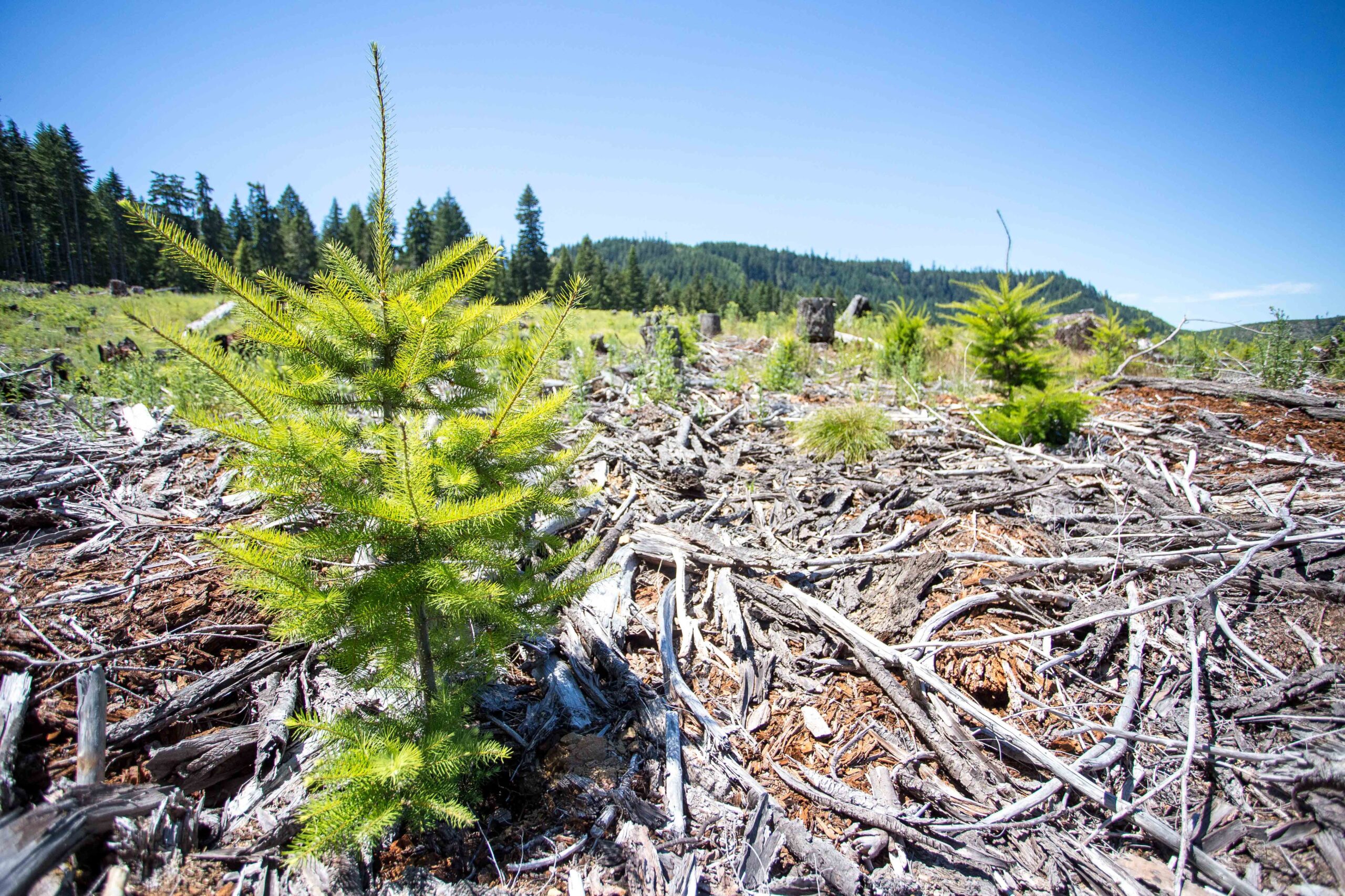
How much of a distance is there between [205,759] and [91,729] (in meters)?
0.34

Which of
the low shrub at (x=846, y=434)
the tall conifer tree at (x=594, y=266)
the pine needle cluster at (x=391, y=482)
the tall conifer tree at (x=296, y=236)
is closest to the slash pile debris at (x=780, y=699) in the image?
the pine needle cluster at (x=391, y=482)

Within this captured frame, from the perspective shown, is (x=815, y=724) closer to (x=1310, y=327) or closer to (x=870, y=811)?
(x=870, y=811)

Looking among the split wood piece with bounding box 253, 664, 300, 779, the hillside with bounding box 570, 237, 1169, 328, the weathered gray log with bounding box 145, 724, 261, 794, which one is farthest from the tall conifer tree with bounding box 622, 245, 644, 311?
the hillside with bounding box 570, 237, 1169, 328

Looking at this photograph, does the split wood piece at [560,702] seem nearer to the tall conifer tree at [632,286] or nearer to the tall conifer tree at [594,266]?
the tall conifer tree at [594,266]

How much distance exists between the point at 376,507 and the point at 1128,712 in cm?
306

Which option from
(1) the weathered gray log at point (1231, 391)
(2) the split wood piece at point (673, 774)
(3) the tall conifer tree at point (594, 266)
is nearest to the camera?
(2) the split wood piece at point (673, 774)

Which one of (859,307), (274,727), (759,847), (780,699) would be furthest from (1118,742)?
(859,307)

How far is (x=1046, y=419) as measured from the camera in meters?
4.95

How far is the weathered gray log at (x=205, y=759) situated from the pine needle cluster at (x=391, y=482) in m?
0.23

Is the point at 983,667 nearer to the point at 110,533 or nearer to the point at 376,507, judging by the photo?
the point at 376,507

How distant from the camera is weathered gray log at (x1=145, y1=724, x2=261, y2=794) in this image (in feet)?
6.17

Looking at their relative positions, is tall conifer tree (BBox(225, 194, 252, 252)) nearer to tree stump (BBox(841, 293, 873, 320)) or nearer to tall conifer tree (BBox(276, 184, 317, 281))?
tall conifer tree (BBox(276, 184, 317, 281))

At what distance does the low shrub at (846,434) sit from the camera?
493cm

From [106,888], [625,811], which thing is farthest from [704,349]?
[106,888]
